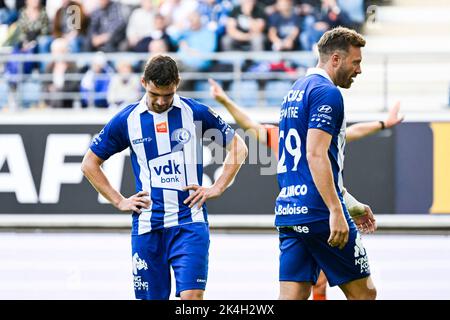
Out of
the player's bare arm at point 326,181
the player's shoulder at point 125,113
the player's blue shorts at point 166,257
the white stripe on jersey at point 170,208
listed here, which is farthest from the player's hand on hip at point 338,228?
the player's shoulder at point 125,113

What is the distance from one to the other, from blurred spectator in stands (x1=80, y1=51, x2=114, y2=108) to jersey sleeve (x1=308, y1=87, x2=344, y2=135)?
11.2 m

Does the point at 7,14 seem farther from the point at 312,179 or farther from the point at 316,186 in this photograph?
the point at 316,186

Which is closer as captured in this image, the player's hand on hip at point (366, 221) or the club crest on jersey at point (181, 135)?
the club crest on jersey at point (181, 135)

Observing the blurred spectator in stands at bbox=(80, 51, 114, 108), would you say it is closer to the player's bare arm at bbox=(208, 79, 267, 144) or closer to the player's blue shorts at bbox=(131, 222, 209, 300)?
the player's bare arm at bbox=(208, 79, 267, 144)

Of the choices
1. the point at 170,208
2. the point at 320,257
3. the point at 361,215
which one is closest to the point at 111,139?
the point at 170,208

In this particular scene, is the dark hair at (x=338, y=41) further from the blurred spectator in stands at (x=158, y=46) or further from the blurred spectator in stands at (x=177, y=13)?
the blurred spectator in stands at (x=177, y=13)

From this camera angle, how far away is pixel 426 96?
19.6 meters

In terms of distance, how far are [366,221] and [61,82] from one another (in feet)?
37.0

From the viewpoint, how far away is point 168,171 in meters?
7.74

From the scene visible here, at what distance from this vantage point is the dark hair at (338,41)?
720 centimetres

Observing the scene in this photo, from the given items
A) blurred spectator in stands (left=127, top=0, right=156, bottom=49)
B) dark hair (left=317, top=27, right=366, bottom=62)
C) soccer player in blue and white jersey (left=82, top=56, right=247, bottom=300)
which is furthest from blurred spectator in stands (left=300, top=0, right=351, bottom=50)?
dark hair (left=317, top=27, right=366, bottom=62)

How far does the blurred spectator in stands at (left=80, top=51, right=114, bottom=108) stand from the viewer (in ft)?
59.0

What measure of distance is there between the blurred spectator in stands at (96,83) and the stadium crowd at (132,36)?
2 centimetres
